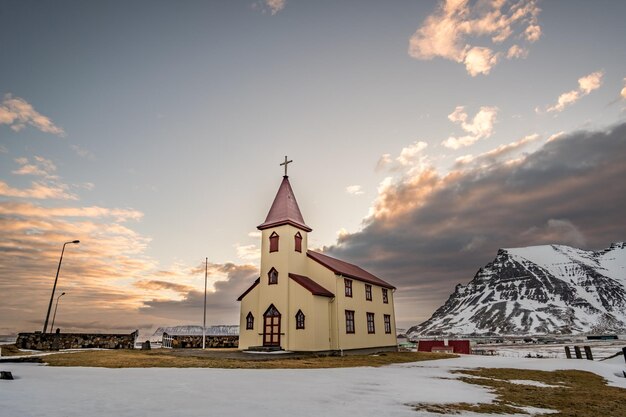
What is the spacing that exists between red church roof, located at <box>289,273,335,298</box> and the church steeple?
4.62 m

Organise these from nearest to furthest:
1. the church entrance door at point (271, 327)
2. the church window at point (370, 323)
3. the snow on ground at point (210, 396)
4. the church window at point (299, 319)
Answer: the snow on ground at point (210, 396)
the church window at point (299, 319)
the church entrance door at point (271, 327)
the church window at point (370, 323)

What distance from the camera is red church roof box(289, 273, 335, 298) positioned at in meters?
29.7

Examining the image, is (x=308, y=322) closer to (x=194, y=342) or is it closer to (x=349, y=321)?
(x=349, y=321)

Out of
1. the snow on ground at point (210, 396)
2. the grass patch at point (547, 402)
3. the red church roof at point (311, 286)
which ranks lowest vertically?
the grass patch at point (547, 402)

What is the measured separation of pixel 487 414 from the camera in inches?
319

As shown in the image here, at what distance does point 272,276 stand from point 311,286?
378cm

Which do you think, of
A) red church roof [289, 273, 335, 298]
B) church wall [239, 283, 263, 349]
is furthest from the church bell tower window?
red church roof [289, 273, 335, 298]

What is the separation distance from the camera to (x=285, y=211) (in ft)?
110

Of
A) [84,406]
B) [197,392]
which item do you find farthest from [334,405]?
[84,406]

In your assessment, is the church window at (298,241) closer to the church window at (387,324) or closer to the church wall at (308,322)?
the church wall at (308,322)

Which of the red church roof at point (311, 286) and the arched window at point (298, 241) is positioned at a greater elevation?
the arched window at point (298, 241)

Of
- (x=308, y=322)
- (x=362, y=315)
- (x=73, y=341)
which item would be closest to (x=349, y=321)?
(x=362, y=315)

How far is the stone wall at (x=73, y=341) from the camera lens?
3036 cm

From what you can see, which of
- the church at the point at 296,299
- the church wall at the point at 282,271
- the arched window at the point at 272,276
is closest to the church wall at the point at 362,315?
the church at the point at 296,299
